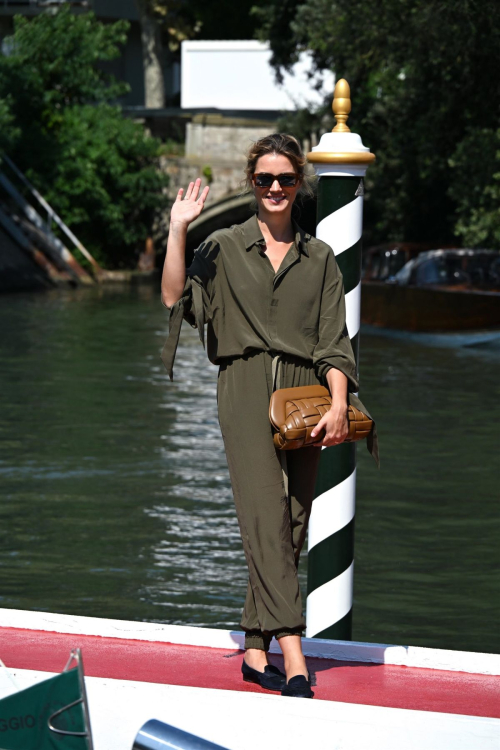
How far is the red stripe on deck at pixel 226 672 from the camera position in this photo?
381cm

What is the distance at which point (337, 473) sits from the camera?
184 inches

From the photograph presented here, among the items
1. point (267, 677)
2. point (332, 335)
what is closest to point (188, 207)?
point (332, 335)

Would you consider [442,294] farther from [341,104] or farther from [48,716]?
[48,716]

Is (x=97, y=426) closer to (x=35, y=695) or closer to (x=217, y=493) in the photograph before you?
(x=217, y=493)

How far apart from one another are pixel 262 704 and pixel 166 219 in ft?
109

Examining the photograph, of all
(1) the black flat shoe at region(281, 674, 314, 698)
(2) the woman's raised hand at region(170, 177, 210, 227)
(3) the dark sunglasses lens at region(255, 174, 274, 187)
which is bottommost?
(1) the black flat shoe at region(281, 674, 314, 698)

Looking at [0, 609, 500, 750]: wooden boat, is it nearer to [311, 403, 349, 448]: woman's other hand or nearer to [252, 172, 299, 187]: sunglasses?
[311, 403, 349, 448]: woman's other hand

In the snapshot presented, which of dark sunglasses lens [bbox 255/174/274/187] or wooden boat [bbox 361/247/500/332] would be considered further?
wooden boat [bbox 361/247/500/332]

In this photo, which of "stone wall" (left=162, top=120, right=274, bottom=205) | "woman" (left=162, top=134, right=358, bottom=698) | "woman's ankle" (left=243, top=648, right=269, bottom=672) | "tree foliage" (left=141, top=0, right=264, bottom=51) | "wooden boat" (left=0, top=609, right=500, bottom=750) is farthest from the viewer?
"tree foliage" (left=141, top=0, right=264, bottom=51)

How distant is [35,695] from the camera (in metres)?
2.76

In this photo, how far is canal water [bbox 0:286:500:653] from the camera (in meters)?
6.95

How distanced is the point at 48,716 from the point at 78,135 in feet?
103

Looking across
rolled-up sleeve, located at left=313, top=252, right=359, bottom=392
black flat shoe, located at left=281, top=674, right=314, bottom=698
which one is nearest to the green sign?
black flat shoe, located at left=281, top=674, right=314, bottom=698

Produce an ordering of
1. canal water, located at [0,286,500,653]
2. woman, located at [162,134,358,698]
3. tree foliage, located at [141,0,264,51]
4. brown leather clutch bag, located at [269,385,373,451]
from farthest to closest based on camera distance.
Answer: tree foliage, located at [141,0,264,51] → canal water, located at [0,286,500,653] → woman, located at [162,134,358,698] → brown leather clutch bag, located at [269,385,373,451]
